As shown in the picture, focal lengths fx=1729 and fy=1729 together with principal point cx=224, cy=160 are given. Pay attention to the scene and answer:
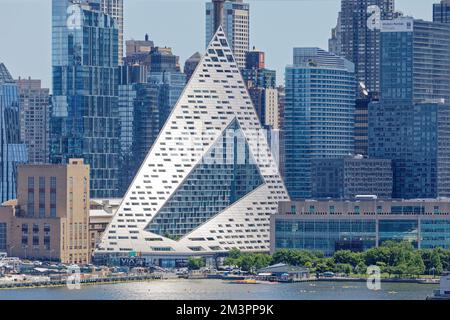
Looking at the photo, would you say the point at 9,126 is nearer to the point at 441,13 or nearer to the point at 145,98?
the point at 145,98

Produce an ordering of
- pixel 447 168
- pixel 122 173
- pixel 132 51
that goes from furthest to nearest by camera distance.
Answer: pixel 132 51 → pixel 122 173 → pixel 447 168

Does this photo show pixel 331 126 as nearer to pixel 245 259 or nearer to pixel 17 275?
pixel 245 259

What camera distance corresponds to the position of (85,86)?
123938 mm

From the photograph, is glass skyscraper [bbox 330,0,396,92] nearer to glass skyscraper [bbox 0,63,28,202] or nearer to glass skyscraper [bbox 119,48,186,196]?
glass skyscraper [bbox 119,48,186,196]

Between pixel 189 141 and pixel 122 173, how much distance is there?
1395 inches

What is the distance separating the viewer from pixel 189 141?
8250 centimetres

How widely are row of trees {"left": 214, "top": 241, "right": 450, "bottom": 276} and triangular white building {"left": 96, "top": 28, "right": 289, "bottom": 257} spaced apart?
963cm

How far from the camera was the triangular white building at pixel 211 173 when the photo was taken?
267 ft

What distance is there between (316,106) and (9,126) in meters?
26.9

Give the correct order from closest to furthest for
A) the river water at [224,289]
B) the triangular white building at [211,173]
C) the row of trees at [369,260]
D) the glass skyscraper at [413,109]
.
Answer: the river water at [224,289] < the row of trees at [369,260] < the triangular white building at [211,173] < the glass skyscraper at [413,109]

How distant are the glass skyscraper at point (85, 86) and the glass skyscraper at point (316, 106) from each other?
14.0 meters

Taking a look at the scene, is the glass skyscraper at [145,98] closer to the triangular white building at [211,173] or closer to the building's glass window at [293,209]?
the triangular white building at [211,173]

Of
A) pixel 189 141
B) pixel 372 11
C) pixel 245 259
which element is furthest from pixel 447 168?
pixel 245 259

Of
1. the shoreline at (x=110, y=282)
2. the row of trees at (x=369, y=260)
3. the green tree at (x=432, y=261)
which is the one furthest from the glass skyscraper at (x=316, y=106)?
the shoreline at (x=110, y=282)
